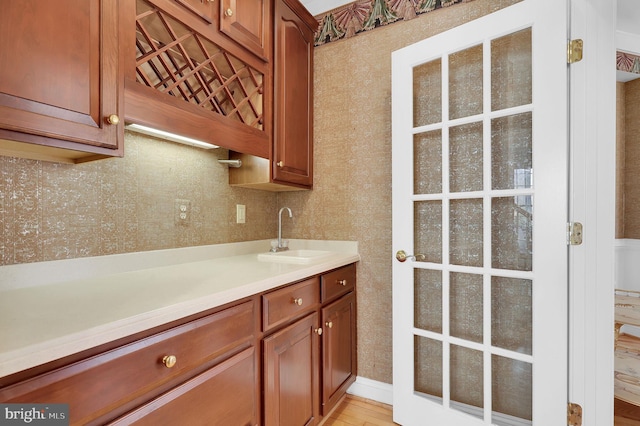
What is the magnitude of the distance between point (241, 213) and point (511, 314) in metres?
1.61

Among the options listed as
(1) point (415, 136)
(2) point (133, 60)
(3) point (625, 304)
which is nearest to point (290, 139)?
(1) point (415, 136)

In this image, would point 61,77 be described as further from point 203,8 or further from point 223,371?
point 223,371

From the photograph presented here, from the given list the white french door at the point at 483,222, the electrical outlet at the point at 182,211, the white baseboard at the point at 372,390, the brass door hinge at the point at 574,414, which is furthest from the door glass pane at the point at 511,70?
the white baseboard at the point at 372,390

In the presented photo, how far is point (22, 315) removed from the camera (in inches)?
29.3

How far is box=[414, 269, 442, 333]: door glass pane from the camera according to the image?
1670 mm

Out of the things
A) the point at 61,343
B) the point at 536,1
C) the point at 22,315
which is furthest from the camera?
the point at 536,1

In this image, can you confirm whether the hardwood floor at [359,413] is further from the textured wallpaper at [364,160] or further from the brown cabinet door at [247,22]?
the brown cabinet door at [247,22]

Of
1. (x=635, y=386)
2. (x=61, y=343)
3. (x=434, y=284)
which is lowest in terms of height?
(x=635, y=386)

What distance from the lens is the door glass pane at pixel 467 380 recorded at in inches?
60.7

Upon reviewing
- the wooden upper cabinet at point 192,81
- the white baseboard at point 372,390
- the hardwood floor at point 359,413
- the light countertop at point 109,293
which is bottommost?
Result: the hardwood floor at point 359,413

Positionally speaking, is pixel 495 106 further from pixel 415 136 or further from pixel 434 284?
pixel 434 284

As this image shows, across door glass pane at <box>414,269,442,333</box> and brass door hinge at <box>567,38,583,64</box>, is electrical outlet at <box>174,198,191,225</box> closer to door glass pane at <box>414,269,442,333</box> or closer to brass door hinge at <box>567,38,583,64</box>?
door glass pane at <box>414,269,442,333</box>

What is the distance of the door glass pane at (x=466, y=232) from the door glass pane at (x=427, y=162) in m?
0.15

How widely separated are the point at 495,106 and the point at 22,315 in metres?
1.93
